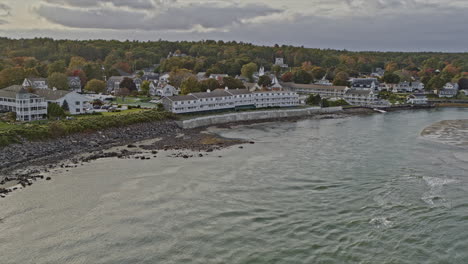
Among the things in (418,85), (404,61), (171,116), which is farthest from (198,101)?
(404,61)

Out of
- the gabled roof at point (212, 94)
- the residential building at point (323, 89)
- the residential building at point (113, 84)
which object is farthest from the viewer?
the residential building at point (323, 89)

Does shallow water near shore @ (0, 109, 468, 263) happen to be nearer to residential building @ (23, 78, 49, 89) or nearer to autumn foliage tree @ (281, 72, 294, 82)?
residential building @ (23, 78, 49, 89)

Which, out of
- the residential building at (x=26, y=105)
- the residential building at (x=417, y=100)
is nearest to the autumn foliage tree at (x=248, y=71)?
the residential building at (x=417, y=100)

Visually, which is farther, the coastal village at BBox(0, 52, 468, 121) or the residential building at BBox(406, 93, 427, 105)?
the residential building at BBox(406, 93, 427, 105)

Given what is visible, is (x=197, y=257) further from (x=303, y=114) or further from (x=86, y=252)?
(x=303, y=114)

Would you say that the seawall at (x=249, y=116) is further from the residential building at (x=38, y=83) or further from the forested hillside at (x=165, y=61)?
the forested hillside at (x=165, y=61)

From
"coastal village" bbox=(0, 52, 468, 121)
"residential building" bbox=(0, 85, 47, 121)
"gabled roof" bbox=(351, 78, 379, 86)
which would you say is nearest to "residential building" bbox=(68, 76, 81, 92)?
"coastal village" bbox=(0, 52, 468, 121)

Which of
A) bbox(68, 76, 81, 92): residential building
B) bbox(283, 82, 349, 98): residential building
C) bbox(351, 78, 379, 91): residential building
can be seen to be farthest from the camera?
bbox(351, 78, 379, 91): residential building
